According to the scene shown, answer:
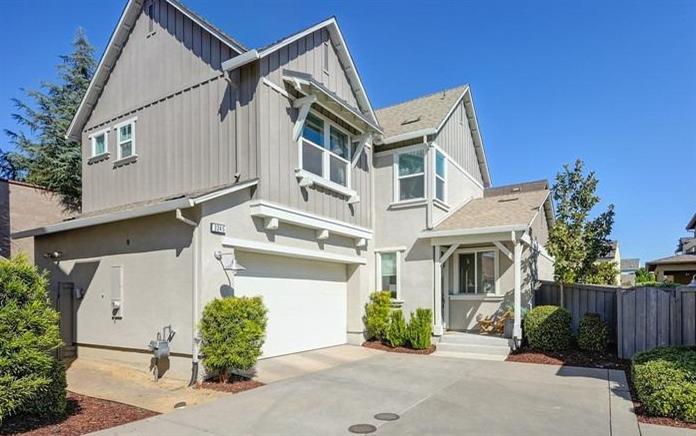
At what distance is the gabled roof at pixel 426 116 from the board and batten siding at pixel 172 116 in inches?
220

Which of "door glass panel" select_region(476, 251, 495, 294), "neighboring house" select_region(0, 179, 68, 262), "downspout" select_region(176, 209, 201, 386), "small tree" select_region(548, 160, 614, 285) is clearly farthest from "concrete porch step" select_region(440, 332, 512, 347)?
"neighboring house" select_region(0, 179, 68, 262)

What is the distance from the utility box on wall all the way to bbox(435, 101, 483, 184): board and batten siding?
9.57 m

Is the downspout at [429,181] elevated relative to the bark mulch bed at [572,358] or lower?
elevated

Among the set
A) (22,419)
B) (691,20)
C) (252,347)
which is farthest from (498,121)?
(22,419)

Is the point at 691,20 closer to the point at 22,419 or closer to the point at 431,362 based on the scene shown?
the point at 431,362

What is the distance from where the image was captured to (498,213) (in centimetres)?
1357

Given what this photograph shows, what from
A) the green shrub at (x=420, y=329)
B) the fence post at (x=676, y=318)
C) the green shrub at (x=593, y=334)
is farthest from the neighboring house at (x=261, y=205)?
the fence post at (x=676, y=318)

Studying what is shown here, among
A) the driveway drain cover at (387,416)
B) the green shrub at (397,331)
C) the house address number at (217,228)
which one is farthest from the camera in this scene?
the green shrub at (397,331)

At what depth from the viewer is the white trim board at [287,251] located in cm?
901

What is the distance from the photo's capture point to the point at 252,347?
318 inches

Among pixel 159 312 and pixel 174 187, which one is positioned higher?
pixel 174 187

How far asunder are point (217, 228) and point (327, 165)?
13.5 ft

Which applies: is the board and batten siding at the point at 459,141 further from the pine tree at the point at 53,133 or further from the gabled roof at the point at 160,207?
the pine tree at the point at 53,133

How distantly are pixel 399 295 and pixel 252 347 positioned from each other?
253 inches
